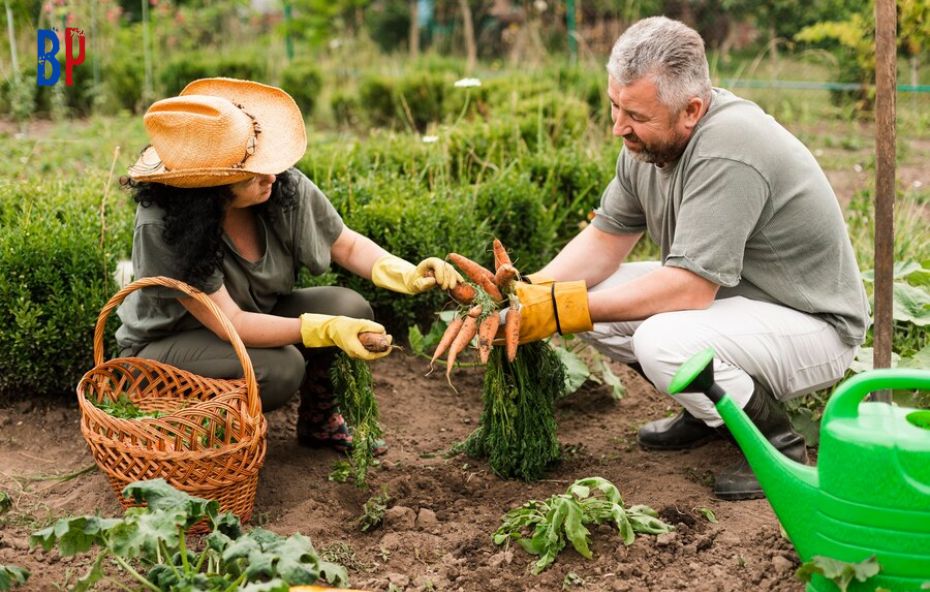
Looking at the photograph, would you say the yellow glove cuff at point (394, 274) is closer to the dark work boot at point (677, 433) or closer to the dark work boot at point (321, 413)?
the dark work boot at point (321, 413)

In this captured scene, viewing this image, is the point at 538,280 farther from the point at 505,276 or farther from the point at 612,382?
the point at 612,382

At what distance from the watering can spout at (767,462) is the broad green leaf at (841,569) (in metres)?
0.12

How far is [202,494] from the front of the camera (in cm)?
270

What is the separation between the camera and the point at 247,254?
3.09m

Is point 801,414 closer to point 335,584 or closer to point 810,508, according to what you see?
point 810,508

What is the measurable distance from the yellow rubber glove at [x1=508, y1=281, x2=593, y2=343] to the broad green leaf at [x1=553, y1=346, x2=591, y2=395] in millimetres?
582

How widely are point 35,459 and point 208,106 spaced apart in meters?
1.42

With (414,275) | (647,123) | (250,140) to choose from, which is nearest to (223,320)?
(250,140)

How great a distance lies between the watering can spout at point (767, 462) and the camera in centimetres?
222

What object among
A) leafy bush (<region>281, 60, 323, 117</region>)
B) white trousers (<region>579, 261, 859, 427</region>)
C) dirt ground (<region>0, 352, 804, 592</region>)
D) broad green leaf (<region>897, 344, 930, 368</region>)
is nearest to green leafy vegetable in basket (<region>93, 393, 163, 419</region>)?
dirt ground (<region>0, 352, 804, 592</region>)

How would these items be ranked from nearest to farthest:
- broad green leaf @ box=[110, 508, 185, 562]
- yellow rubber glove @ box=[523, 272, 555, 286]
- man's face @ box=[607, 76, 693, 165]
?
broad green leaf @ box=[110, 508, 185, 562]
man's face @ box=[607, 76, 693, 165]
yellow rubber glove @ box=[523, 272, 555, 286]

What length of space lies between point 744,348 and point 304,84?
21.3ft

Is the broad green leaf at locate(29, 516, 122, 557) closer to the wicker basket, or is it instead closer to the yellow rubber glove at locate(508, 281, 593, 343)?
the wicker basket

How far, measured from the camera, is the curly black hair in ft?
9.23
